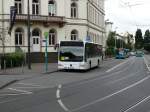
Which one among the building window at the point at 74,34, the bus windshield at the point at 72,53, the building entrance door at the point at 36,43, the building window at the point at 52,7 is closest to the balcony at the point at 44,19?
the building window at the point at 52,7

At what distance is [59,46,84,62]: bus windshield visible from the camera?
3778cm

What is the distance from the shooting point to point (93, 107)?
569 inches

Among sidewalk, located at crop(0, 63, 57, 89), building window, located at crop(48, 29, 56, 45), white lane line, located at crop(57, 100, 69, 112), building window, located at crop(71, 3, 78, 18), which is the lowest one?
sidewalk, located at crop(0, 63, 57, 89)

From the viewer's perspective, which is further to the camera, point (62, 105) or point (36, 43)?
point (36, 43)

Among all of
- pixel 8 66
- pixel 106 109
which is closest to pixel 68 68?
pixel 8 66

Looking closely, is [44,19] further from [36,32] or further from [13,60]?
[13,60]

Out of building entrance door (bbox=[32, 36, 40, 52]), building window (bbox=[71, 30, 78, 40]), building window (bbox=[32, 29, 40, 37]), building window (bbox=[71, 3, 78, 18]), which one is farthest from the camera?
building window (bbox=[71, 3, 78, 18])

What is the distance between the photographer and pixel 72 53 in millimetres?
37844

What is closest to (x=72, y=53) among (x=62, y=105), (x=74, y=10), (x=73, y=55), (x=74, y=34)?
(x=73, y=55)

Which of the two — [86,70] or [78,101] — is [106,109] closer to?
[78,101]

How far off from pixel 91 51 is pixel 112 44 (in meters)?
88.8

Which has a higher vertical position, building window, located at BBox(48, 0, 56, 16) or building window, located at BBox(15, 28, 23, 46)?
building window, located at BBox(48, 0, 56, 16)

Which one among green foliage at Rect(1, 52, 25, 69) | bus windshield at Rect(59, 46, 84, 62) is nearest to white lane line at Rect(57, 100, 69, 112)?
bus windshield at Rect(59, 46, 84, 62)

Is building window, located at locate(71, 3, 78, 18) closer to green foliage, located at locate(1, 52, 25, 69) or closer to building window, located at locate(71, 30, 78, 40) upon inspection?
building window, located at locate(71, 30, 78, 40)
